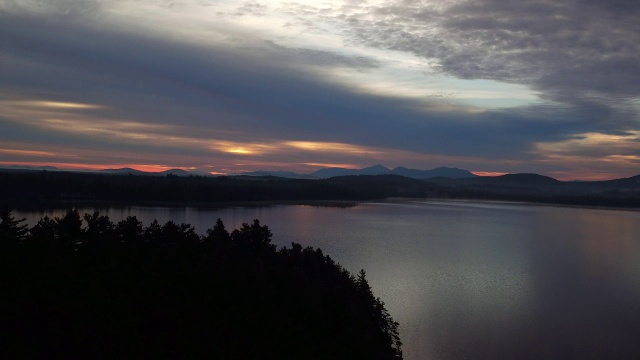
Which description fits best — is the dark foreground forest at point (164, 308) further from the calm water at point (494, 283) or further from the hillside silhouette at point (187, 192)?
the hillside silhouette at point (187, 192)

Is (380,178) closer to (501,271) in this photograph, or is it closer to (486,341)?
(501,271)

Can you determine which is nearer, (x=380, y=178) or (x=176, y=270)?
(x=176, y=270)

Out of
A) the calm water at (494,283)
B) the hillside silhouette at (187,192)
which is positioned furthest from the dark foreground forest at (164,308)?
the hillside silhouette at (187,192)

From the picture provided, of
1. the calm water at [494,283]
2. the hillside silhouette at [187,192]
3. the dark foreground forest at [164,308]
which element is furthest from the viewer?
the hillside silhouette at [187,192]

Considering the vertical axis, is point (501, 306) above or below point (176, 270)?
below

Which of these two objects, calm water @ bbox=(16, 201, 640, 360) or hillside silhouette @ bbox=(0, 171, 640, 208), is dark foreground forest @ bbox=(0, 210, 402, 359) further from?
hillside silhouette @ bbox=(0, 171, 640, 208)

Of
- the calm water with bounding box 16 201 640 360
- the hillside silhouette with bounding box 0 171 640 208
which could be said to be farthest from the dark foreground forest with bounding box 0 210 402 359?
the hillside silhouette with bounding box 0 171 640 208

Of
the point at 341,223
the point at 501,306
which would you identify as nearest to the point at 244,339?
the point at 501,306
